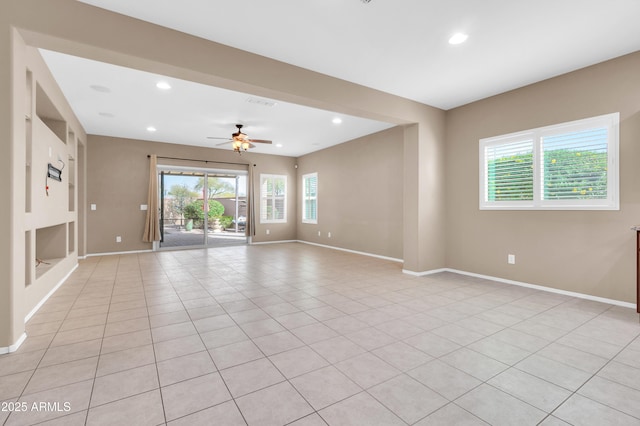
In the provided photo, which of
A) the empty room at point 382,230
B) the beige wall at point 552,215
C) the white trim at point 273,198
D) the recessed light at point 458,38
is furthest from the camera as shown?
the white trim at point 273,198

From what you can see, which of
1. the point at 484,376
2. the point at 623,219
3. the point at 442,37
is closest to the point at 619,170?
the point at 623,219

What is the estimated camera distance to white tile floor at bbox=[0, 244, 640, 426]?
1.68m

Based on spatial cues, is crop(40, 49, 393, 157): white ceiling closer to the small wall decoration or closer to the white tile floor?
the small wall decoration

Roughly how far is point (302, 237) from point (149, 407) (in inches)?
313

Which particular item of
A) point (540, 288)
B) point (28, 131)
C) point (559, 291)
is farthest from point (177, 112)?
point (559, 291)

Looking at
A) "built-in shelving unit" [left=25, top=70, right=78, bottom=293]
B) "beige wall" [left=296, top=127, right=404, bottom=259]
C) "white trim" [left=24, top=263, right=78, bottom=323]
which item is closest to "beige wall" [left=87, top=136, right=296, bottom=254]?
"built-in shelving unit" [left=25, top=70, right=78, bottom=293]

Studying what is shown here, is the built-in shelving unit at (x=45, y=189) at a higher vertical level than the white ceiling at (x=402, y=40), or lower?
lower

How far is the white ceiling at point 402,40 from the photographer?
2.59 m

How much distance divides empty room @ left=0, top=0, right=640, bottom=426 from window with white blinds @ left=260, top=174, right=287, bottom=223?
2899 mm

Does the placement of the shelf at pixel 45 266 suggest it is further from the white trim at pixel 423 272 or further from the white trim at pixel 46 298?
the white trim at pixel 423 272

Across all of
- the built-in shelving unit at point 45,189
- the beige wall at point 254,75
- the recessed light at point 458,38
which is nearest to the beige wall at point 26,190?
the built-in shelving unit at point 45,189

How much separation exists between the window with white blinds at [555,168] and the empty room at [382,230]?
0.08ft

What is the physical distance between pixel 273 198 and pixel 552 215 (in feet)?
23.7

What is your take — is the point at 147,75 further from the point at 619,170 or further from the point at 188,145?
the point at 619,170
